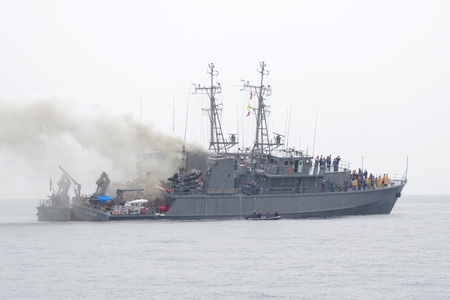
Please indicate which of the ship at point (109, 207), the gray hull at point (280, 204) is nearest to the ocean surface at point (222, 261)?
the ship at point (109, 207)

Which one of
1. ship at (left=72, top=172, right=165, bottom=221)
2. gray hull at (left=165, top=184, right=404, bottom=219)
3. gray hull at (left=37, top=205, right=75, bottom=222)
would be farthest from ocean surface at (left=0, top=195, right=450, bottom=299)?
gray hull at (left=37, top=205, right=75, bottom=222)

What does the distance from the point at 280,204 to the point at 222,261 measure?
841 inches

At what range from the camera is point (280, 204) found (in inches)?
2453

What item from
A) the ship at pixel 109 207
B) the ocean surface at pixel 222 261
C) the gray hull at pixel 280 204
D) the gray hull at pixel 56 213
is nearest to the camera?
the ocean surface at pixel 222 261

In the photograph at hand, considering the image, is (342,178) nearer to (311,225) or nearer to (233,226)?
(311,225)

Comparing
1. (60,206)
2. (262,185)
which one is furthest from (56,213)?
(262,185)

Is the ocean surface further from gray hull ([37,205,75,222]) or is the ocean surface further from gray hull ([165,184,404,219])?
gray hull ([37,205,75,222])

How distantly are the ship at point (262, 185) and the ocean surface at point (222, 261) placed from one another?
181 cm

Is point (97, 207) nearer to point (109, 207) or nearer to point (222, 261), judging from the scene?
point (109, 207)

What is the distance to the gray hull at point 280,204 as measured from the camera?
59.7m

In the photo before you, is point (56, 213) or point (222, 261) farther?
point (56, 213)

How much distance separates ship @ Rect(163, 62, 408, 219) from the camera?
60.0m

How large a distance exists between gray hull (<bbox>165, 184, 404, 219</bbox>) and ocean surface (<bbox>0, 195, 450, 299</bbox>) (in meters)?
1.32

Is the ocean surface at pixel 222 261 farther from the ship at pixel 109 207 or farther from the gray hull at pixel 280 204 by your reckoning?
the gray hull at pixel 280 204
